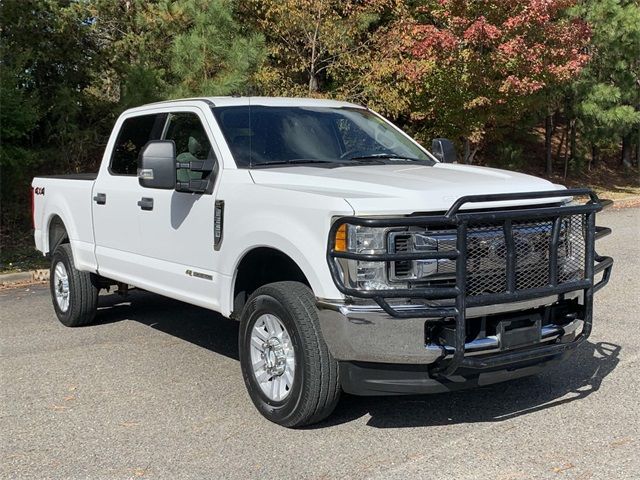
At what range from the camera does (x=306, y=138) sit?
567 cm

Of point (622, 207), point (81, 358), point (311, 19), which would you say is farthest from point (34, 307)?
point (622, 207)

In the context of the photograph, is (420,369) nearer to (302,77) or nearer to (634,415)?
(634,415)

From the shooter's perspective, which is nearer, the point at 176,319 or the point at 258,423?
the point at 258,423

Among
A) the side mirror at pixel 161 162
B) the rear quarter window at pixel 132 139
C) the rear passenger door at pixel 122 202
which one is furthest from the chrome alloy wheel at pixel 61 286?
the side mirror at pixel 161 162

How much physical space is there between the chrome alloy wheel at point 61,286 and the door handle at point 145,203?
1.81 m

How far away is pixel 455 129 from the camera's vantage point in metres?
17.3

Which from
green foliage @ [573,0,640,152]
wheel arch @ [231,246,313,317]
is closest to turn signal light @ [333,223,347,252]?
wheel arch @ [231,246,313,317]

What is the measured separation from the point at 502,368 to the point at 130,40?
12.8 metres

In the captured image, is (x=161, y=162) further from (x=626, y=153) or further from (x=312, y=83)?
(x=626, y=153)

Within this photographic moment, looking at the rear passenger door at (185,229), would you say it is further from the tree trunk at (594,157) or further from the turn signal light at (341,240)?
the tree trunk at (594,157)

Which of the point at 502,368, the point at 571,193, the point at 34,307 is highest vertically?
the point at 571,193

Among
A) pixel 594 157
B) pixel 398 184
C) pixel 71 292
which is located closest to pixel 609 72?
pixel 594 157

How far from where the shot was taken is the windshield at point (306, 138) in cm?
540

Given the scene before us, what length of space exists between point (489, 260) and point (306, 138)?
6.44ft
